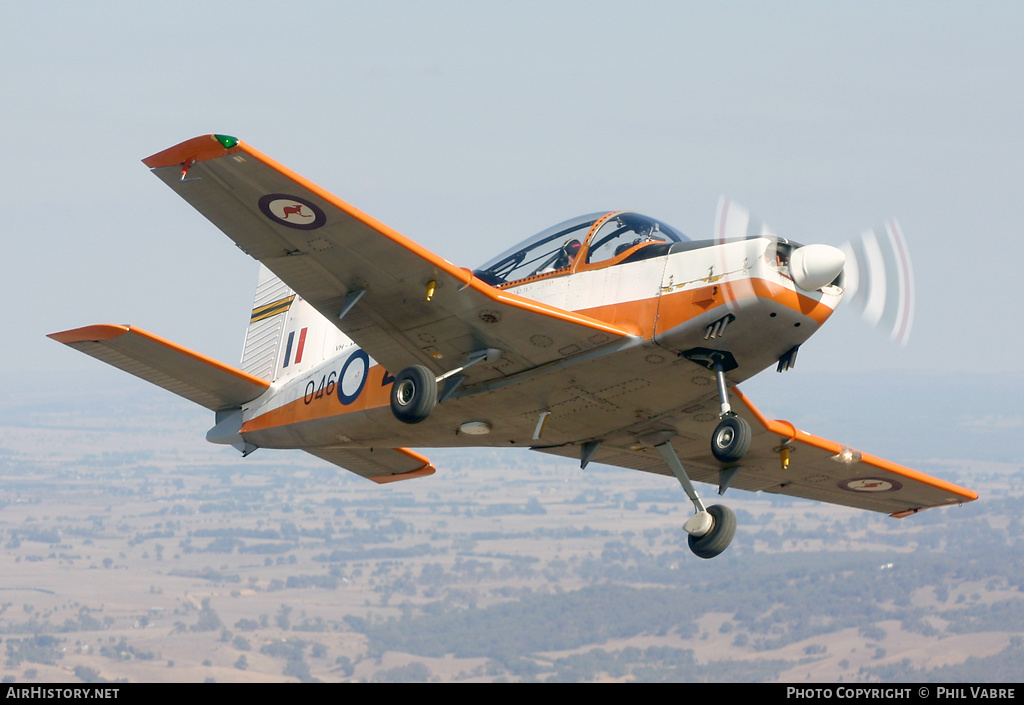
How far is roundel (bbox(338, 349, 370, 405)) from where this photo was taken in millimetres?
18922

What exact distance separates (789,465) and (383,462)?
6.92 m

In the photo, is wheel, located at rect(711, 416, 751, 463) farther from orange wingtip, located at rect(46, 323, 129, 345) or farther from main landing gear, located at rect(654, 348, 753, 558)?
orange wingtip, located at rect(46, 323, 129, 345)

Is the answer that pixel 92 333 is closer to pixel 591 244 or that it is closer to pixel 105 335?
pixel 105 335

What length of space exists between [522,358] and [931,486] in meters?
9.33

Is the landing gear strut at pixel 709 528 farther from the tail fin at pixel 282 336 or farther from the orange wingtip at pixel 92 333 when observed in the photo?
the orange wingtip at pixel 92 333

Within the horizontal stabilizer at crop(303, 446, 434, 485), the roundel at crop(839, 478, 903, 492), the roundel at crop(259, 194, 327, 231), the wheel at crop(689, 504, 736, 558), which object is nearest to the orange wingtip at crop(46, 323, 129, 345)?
the roundel at crop(259, 194, 327, 231)

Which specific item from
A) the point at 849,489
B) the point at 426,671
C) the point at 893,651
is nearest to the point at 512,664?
the point at 426,671

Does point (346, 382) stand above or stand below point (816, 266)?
below

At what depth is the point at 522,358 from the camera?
16.2 m

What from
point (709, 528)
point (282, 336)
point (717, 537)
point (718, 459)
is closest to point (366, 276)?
point (718, 459)

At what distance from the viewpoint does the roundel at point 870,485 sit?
22.0m

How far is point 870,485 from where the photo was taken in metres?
22.2
